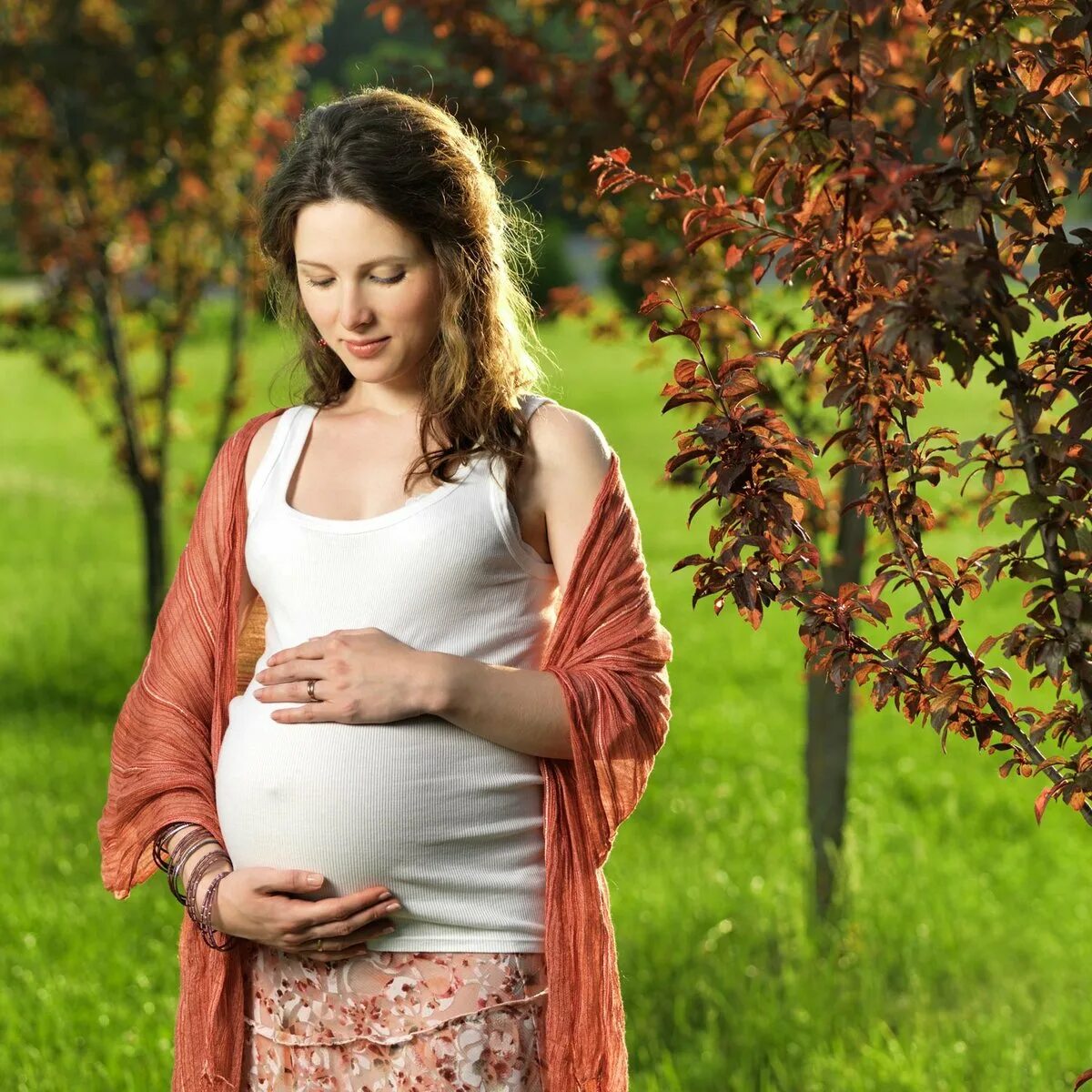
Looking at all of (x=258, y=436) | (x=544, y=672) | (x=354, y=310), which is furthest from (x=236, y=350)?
(x=544, y=672)

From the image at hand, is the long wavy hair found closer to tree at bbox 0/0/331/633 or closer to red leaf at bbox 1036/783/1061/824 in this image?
red leaf at bbox 1036/783/1061/824

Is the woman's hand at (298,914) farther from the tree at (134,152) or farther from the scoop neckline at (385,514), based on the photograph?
the tree at (134,152)

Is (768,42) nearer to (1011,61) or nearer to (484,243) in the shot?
(1011,61)

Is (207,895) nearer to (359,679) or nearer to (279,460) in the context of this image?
(359,679)

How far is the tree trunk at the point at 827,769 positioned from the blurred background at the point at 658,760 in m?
0.06

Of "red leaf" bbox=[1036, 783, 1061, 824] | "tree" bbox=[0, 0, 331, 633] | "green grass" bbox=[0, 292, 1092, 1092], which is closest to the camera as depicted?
"red leaf" bbox=[1036, 783, 1061, 824]

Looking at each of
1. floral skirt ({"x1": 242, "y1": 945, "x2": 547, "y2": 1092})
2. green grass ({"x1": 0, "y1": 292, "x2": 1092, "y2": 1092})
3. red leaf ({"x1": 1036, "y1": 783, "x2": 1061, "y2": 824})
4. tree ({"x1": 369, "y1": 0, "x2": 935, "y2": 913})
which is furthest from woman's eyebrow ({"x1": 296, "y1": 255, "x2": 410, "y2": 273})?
tree ({"x1": 369, "y1": 0, "x2": 935, "y2": 913})

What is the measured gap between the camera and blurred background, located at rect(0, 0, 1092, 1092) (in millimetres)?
3543

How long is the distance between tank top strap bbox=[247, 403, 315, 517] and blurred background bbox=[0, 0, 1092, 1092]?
219 mm

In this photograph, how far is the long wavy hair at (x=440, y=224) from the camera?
186 centimetres

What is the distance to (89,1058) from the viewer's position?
3398 mm

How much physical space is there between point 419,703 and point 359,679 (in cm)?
8

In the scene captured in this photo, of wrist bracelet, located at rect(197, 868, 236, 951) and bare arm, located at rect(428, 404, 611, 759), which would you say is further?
wrist bracelet, located at rect(197, 868, 236, 951)

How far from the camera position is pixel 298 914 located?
5.96ft
